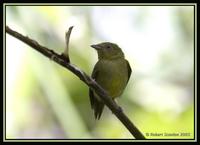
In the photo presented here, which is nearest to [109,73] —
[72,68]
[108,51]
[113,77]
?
[113,77]

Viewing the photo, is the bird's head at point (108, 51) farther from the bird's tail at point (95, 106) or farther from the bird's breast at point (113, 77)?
the bird's tail at point (95, 106)

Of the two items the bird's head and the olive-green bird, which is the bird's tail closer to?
the olive-green bird

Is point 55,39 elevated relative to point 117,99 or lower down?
elevated

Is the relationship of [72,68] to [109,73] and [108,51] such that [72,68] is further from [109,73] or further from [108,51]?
[108,51]

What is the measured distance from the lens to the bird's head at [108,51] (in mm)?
5293

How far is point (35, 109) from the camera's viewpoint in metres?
4.24

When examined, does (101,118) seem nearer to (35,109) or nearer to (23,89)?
(35,109)

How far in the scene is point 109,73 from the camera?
510cm

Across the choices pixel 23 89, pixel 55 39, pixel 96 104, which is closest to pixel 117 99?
pixel 96 104

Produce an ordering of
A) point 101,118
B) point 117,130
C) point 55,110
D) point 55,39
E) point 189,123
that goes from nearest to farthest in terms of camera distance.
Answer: point 55,110 < point 189,123 < point 117,130 < point 55,39 < point 101,118

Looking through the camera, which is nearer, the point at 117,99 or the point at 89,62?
the point at 89,62

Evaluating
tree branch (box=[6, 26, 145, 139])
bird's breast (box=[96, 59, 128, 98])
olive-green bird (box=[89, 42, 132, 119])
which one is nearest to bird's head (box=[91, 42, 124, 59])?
olive-green bird (box=[89, 42, 132, 119])

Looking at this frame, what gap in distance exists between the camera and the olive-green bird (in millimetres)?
5023

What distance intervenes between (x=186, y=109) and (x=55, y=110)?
1.15 m
